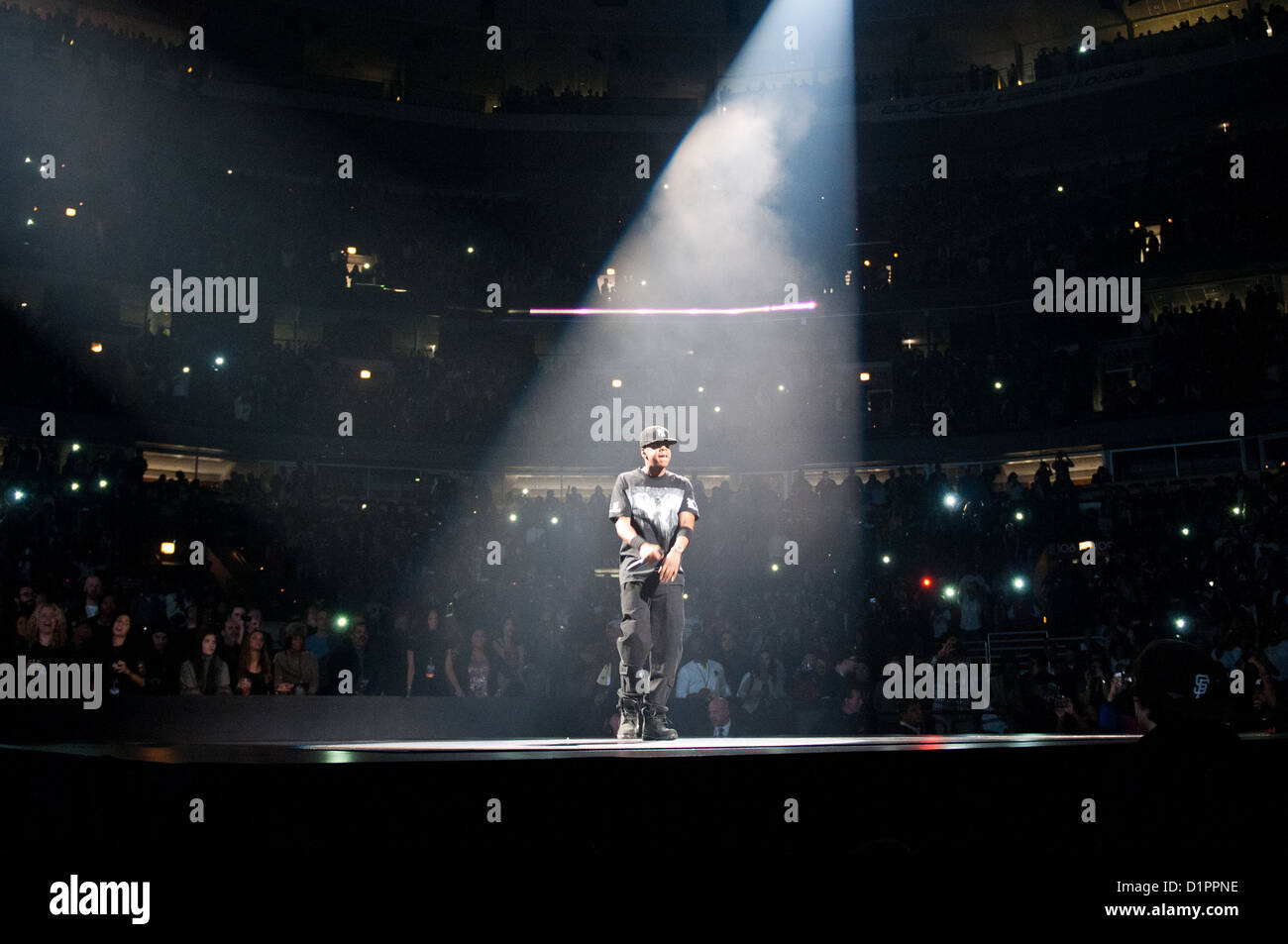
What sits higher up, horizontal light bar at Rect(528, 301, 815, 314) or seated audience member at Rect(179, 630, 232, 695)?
horizontal light bar at Rect(528, 301, 815, 314)

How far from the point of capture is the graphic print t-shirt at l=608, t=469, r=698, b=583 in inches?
256

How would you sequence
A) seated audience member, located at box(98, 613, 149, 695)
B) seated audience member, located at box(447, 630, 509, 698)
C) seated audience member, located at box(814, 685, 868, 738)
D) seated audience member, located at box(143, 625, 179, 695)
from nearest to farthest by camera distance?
seated audience member, located at box(98, 613, 149, 695) < seated audience member, located at box(143, 625, 179, 695) < seated audience member, located at box(814, 685, 868, 738) < seated audience member, located at box(447, 630, 509, 698)

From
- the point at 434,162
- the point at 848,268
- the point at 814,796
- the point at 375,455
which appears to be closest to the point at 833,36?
the point at 848,268

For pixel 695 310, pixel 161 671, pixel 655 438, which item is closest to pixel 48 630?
pixel 161 671

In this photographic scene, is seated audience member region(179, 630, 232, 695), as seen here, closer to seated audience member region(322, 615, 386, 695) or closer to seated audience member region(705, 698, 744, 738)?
seated audience member region(322, 615, 386, 695)

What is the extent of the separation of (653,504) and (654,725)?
4.22 feet

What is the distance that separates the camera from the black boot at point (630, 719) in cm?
623

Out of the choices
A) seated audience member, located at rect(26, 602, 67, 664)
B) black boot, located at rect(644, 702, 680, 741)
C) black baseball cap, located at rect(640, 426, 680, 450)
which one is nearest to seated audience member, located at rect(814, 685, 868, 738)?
black boot, located at rect(644, 702, 680, 741)

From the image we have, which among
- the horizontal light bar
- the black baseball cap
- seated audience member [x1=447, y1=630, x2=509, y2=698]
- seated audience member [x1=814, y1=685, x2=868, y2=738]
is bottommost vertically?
seated audience member [x1=814, y1=685, x2=868, y2=738]

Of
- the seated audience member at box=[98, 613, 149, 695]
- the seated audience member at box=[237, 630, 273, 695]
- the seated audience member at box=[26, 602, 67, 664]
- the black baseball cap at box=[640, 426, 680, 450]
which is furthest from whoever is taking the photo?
the seated audience member at box=[237, 630, 273, 695]

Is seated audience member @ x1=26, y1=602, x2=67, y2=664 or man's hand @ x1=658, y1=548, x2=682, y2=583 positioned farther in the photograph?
seated audience member @ x1=26, y1=602, x2=67, y2=664

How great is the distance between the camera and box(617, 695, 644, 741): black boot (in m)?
6.23

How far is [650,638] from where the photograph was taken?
636 centimetres
